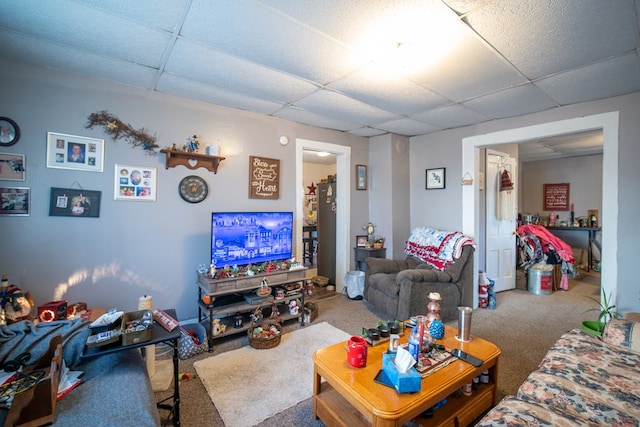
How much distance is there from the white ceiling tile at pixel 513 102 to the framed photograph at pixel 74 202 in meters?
3.65

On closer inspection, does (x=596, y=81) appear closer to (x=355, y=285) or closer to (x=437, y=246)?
(x=437, y=246)

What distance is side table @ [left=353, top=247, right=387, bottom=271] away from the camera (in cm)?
406

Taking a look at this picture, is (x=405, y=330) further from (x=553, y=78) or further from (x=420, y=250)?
(x=553, y=78)

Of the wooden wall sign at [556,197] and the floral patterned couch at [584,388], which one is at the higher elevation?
the wooden wall sign at [556,197]

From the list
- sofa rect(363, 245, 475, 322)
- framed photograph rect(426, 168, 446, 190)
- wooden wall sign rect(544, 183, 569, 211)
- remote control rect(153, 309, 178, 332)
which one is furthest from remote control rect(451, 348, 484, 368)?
wooden wall sign rect(544, 183, 569, 211)

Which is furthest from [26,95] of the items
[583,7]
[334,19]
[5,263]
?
[583,7]

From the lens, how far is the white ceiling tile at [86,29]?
157 centimetres

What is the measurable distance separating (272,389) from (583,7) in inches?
116

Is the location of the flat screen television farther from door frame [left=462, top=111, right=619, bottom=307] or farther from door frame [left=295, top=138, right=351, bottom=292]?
door frame [left=462, top=111, right=619, bottom=307]

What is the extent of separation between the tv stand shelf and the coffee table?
1.20 meters

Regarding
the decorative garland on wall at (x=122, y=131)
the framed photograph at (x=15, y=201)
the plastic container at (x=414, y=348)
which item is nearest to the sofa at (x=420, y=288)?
the plastic container at (x=414, y=348)

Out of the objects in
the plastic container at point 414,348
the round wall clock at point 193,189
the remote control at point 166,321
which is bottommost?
the plastic container at point 414,348

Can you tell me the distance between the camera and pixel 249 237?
285 cm

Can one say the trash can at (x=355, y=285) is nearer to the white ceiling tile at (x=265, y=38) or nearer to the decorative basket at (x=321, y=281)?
the decorative basket at (x=321, y=281)
